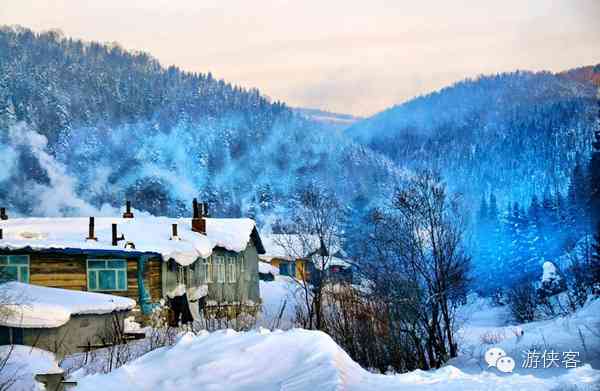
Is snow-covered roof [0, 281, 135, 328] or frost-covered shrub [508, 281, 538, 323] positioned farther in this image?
frost-covered shrub [508, 281, 538, 323]

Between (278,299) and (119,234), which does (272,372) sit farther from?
(278,299)

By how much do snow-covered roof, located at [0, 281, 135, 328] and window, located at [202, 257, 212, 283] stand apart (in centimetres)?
888

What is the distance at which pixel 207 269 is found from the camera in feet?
117

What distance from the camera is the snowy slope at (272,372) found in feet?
27.3

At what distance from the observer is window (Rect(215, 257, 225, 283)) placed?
36.9m

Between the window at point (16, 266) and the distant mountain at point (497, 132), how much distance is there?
74.3 meters

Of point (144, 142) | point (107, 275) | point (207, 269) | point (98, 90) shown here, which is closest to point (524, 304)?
point (207, 269)

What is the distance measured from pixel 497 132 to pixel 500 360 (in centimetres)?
13012

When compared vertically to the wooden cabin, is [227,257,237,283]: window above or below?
below

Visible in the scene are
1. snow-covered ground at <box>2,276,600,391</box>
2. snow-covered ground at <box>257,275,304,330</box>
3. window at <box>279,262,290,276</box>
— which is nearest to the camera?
snow-covered ground at <box>2,276,600,391</box>

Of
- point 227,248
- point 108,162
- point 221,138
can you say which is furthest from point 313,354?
point 221,138

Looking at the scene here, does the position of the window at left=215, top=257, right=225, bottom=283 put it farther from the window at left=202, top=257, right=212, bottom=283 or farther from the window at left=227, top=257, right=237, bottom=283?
the window at left=202, top=257, right=212, bottom=283

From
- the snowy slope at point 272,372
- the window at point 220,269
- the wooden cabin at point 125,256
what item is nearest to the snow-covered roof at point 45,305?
the wooden cabin at point 125,256
